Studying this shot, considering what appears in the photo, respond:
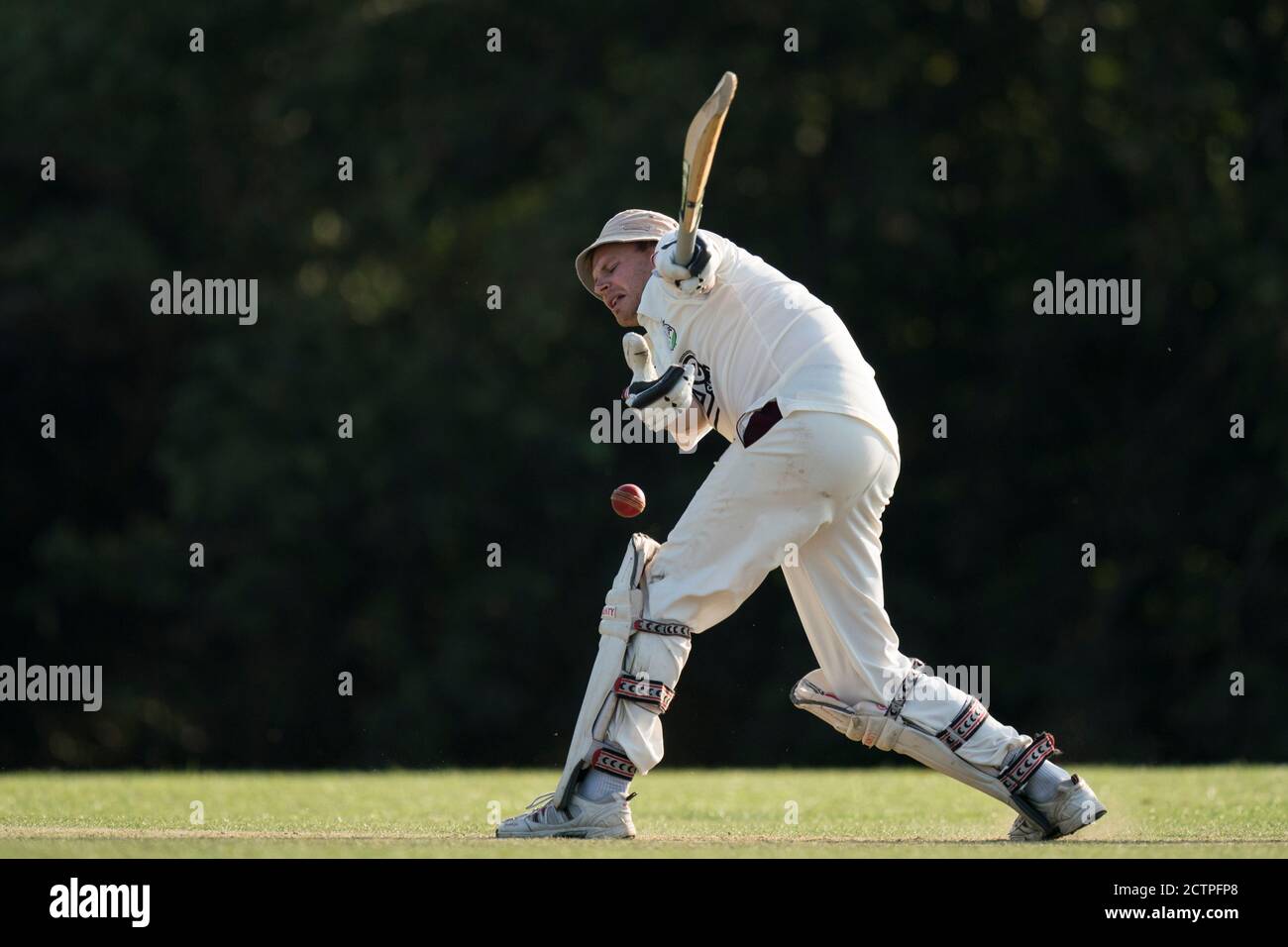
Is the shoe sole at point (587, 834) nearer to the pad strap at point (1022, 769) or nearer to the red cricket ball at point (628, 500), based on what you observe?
the red cricket ball at point (628, 500)

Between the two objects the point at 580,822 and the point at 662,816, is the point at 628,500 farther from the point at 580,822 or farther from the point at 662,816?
the point at 662,816

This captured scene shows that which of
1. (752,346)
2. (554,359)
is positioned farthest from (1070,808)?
(554,359)

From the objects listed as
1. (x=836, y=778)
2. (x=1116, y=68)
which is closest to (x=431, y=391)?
(x=1116, y=68)

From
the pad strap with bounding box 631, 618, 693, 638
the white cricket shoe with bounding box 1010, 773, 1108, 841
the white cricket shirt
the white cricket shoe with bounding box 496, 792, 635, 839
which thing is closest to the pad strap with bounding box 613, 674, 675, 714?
the pad strap with bounding box 631, 618, 693, 638

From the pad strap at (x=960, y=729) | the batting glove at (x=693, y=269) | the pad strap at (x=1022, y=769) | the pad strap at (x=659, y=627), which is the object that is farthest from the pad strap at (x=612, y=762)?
the batting glove at (x=693, y=269)

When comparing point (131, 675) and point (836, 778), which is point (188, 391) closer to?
point (131, 675)

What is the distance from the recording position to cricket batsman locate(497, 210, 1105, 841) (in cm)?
635

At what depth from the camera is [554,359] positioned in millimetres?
20734

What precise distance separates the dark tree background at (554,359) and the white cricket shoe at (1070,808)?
39.4ft

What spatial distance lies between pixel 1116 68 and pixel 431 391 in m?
7.20

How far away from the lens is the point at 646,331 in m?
6.79

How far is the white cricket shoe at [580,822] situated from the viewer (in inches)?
247

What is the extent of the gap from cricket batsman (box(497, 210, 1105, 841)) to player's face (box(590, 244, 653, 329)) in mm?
244

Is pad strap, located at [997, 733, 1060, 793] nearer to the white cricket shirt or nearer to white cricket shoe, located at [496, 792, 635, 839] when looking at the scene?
the white cricket shirt
